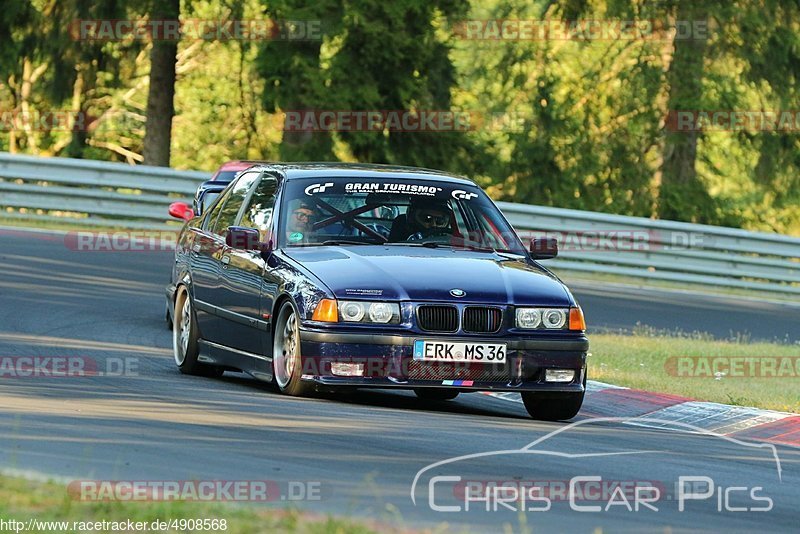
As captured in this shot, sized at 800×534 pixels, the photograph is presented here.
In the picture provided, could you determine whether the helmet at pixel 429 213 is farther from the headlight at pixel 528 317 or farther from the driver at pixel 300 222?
the headlight at pixel 528 317

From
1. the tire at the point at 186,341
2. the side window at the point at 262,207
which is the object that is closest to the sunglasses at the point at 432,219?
the side window at the point at 262,207

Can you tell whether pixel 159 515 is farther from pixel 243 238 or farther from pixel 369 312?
pixel 243 238

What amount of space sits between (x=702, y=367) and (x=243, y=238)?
5705mm

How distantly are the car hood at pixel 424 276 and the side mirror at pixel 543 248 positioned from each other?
1.37 feet

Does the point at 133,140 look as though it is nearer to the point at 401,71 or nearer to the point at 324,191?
the point at 401,71

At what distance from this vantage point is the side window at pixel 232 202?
40.8 ft

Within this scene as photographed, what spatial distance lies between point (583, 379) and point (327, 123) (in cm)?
2164

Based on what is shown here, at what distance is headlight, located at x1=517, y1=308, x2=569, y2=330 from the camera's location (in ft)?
34.0

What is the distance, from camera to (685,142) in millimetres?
36750

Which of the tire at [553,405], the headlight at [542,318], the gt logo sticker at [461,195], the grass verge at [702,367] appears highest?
the gt logo sticker at [461,195]

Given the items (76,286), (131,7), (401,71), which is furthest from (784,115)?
(76,286)

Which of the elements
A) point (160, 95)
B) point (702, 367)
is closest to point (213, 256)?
point (702, 367)

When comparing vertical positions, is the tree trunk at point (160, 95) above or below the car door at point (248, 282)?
above

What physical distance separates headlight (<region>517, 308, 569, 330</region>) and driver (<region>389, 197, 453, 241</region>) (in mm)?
1334
